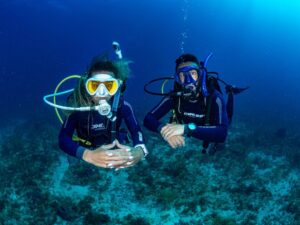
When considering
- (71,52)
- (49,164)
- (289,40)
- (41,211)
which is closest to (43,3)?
(49,164)

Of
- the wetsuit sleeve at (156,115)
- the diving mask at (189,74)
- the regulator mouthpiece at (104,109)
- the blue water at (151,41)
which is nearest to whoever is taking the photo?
the regulator mouthpiece at (104,109)

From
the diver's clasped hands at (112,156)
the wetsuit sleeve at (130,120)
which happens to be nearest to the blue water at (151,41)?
the wetsuit sleeve at (130,120)

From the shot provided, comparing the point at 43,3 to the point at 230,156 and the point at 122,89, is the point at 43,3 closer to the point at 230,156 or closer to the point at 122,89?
the point at 230,156

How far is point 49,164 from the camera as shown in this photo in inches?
570

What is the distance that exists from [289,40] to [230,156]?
154m

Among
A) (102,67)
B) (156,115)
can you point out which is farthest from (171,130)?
(102,67)

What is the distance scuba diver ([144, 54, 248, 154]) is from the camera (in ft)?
17.0

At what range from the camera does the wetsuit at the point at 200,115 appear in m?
5.19

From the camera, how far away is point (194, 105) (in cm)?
590

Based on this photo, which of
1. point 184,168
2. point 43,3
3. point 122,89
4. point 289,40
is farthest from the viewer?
point 289,40

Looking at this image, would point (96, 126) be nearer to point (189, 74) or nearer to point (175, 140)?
point (175, 140)

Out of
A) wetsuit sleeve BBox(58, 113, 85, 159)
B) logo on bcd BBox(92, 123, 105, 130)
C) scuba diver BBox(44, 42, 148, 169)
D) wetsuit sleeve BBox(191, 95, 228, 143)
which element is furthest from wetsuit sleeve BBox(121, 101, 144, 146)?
wetsuit sleeve BBox(191, 95, 228, 143)

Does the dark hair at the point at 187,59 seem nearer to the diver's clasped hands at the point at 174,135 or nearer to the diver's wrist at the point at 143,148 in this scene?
the diver's clasped hands at the point at 174,135

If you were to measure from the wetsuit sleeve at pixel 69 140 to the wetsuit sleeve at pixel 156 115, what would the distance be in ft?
4.39
